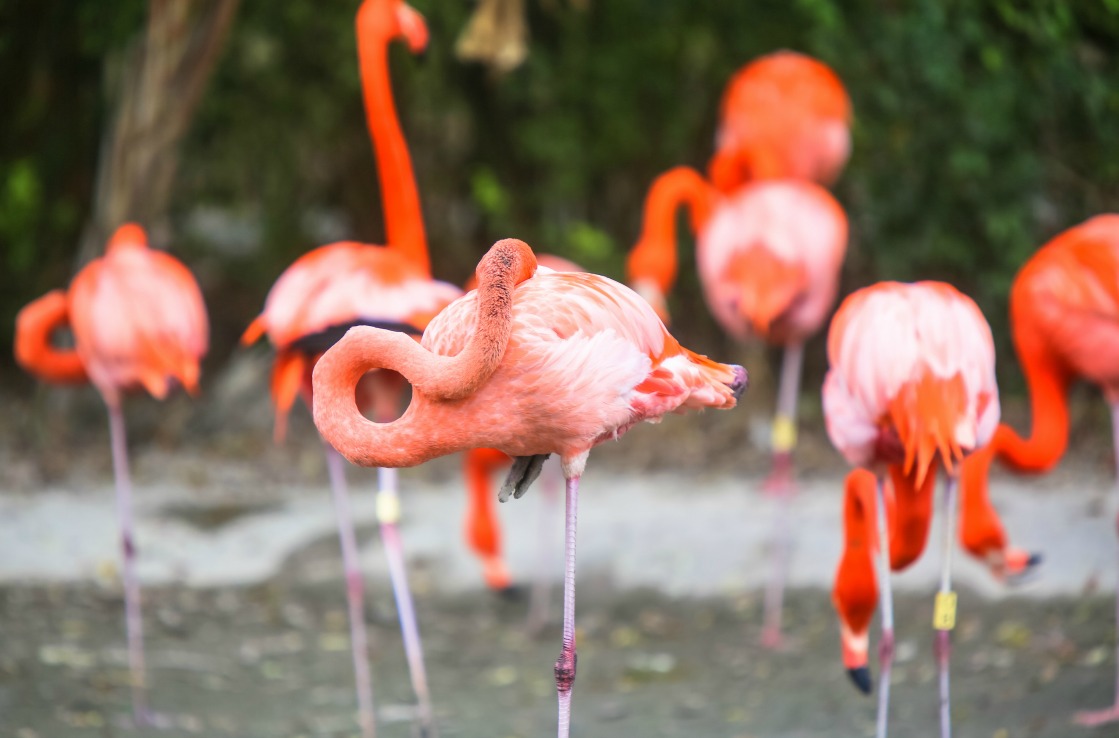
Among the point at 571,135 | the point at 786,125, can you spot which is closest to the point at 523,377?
the point at 786,125

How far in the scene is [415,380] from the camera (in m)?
2.36

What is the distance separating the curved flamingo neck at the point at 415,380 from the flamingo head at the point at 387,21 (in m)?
1.67

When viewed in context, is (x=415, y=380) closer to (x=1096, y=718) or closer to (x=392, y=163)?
(x=392, y=163)

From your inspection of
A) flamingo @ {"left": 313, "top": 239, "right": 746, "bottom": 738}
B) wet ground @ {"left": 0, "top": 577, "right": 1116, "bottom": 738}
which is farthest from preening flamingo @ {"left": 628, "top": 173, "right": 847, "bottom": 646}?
flamingo @ {"left": 313, "top": 239, "right": 746, "bottom": 738}

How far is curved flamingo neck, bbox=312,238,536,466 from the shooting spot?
7.62 feet

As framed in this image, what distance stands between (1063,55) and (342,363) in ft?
11.5

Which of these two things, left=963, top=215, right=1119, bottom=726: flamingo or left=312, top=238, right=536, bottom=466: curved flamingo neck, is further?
left=963, top=215, right=1119, bottom=726: flamingo

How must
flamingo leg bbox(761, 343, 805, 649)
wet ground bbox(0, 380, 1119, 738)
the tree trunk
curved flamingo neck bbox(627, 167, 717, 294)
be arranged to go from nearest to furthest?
wet ground bbox(0, 380, 1119, 738) < flamingo leg bbox(761, 343, 805, 649) < curved flamingo neck bbox(627, 167, 717, 294) < the tree trunk

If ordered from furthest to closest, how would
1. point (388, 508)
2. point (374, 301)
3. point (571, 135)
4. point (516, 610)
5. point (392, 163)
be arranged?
point (571, 135) < point (516, 610) < point (392, 163) < point (388, 508) < point (374, 301)

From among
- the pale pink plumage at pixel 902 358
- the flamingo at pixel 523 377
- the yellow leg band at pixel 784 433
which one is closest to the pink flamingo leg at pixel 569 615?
the flamingo at pixel 523 377

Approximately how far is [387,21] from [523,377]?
1.81 m

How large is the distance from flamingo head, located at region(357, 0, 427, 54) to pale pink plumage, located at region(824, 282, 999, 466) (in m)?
1.71

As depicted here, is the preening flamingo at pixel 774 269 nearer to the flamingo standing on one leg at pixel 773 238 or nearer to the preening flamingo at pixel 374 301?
the flamingo standing on one leg at pixel 773 238

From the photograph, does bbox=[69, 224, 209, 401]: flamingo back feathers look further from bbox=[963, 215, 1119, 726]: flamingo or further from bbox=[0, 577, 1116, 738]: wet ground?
bbox=[963, 215, 1119, 726]: flamingo
